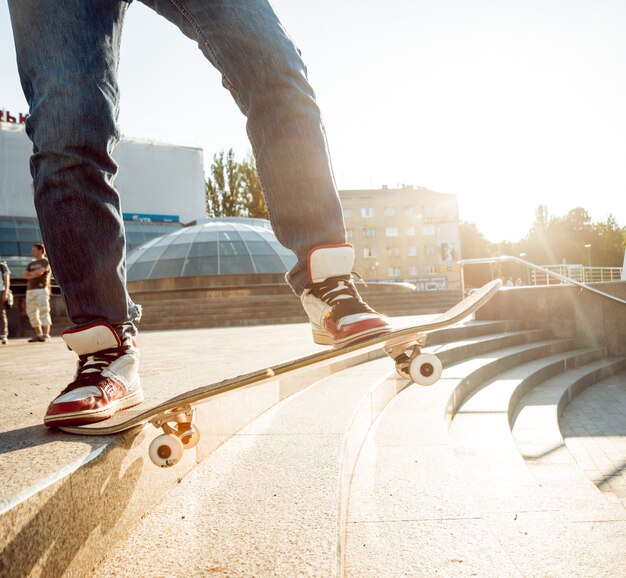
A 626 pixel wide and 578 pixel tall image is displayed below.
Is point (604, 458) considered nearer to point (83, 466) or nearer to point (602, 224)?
point (83, 466)

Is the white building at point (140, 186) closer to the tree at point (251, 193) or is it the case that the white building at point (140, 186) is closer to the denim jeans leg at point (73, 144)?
the tree at point (251, 193)

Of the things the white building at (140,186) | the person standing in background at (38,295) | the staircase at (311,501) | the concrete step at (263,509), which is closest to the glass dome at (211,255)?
the white building at (140,186)

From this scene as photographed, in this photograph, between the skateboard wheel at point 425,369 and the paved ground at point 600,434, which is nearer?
the skateboard wheel at point 425,369

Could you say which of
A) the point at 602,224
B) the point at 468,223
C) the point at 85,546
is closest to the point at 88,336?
the point at 85,546

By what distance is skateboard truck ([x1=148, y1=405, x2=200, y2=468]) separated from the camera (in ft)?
4.21

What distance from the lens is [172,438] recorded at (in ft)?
4.24

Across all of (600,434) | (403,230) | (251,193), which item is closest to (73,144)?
(600,434)

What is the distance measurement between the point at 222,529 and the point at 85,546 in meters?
0.33

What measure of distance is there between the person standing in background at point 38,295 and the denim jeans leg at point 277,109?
8.29 meters

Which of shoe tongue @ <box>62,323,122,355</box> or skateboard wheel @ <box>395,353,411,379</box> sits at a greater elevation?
shoe tongue @ <box>62,323,122,355</box>

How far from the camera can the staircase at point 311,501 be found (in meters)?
1.03

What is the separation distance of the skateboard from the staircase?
0.05 m

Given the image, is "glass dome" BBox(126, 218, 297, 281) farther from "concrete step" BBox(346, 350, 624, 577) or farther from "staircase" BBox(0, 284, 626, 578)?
"concrete step" BBox(346, 350, 624, 577)

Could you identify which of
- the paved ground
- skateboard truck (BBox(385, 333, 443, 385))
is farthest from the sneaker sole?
the paved ground
